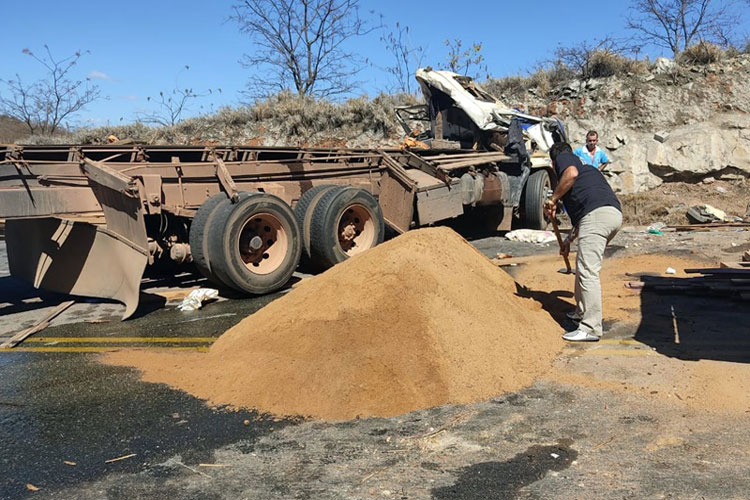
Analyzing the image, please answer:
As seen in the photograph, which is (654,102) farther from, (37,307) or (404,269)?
(37,307)

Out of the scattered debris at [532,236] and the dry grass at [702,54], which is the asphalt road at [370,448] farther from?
the dry grass at [702,54]

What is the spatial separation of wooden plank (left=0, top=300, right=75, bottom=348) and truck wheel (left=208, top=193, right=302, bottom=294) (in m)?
1.77

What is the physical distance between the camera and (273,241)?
307 inches

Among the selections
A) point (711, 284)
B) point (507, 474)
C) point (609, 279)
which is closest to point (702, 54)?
point (609, 279)

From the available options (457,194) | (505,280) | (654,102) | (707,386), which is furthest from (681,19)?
(707,386)

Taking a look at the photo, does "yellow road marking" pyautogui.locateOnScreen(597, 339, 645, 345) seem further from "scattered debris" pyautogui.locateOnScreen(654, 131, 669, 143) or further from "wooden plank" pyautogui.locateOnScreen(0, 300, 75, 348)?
"scattered debris" pyautogui.locateOnScreen(654, 131, 669, 143)

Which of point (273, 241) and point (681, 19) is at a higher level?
point (681, 19)

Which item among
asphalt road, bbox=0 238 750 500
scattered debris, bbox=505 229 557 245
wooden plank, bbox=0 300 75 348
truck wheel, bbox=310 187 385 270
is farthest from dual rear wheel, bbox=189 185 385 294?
scattered debris, bbox=505 229 557 245

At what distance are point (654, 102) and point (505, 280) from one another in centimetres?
1337

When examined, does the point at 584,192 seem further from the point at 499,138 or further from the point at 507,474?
the point at 499,138

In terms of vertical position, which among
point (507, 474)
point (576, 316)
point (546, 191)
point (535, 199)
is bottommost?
point (507, 474)

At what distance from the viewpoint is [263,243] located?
7.74 metres

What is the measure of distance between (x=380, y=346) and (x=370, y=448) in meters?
1.13

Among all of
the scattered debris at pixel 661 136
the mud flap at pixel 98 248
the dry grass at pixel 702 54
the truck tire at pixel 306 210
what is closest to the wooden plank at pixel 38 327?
the mud flap at pixel 98 248
